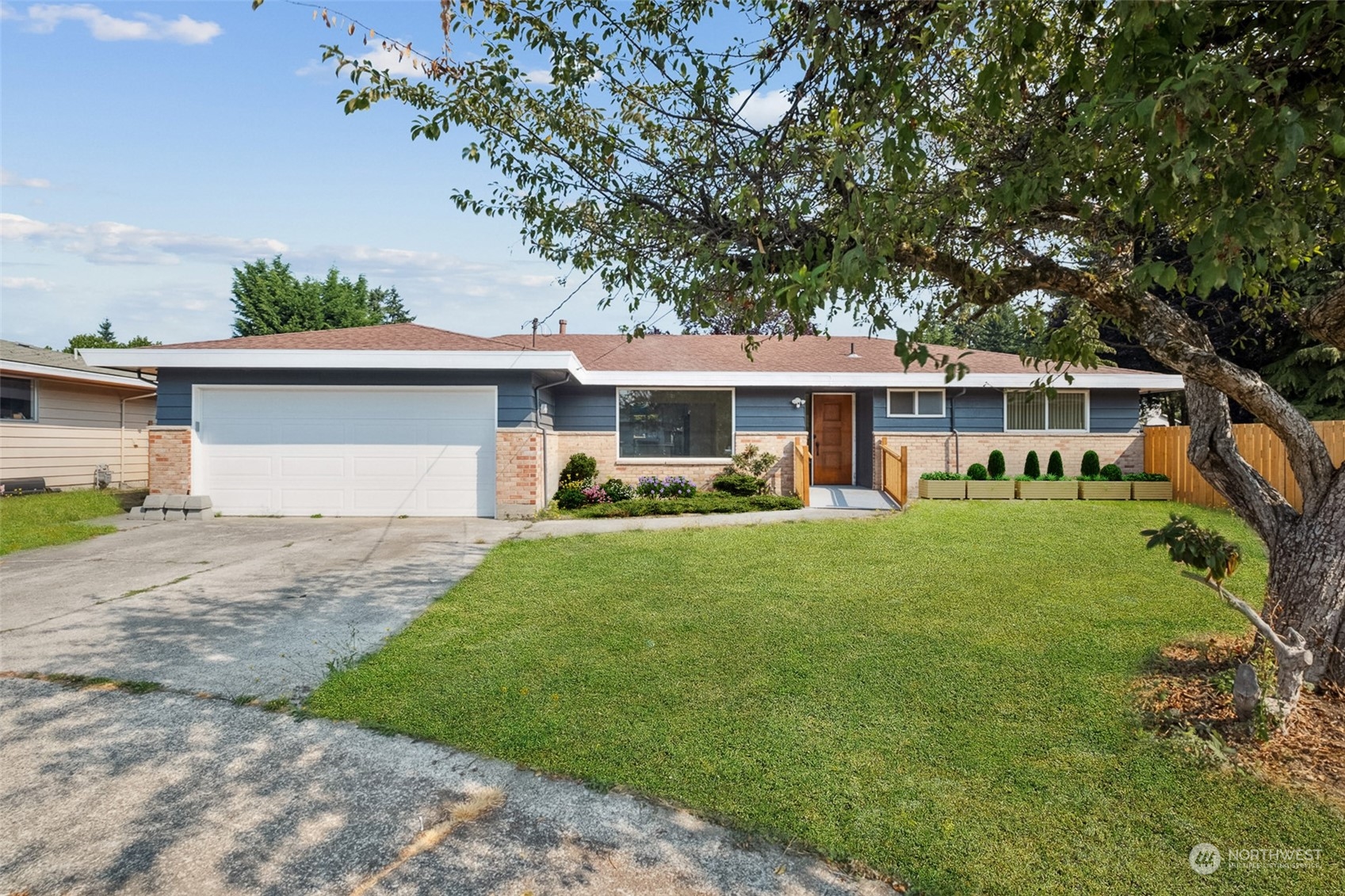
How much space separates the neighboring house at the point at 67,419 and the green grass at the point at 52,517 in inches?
35.6

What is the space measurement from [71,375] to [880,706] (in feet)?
55.0

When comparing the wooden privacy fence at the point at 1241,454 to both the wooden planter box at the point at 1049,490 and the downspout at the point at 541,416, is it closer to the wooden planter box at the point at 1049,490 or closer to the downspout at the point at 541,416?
Result: the wooden planter box at the point at 1049,490

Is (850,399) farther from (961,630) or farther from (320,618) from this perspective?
(320,618)

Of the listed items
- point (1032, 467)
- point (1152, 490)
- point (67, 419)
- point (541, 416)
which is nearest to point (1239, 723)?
point (541, 416)

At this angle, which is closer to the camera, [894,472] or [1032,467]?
[894,472]

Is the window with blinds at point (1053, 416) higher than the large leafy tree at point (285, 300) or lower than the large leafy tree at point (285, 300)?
lower

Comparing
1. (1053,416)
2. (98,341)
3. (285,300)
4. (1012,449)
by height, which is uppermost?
(285,300)

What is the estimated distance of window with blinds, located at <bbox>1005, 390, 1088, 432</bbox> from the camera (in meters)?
15.0

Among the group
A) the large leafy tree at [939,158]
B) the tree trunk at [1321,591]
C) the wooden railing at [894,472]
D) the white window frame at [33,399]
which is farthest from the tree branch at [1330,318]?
the white window frame at [33,399]

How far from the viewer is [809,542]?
9.08 m

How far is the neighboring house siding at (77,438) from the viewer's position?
13.1m


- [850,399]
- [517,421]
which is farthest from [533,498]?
[850,399]

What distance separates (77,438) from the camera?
1454 cm

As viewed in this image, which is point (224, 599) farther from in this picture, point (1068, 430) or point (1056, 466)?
point (1068, 430)
